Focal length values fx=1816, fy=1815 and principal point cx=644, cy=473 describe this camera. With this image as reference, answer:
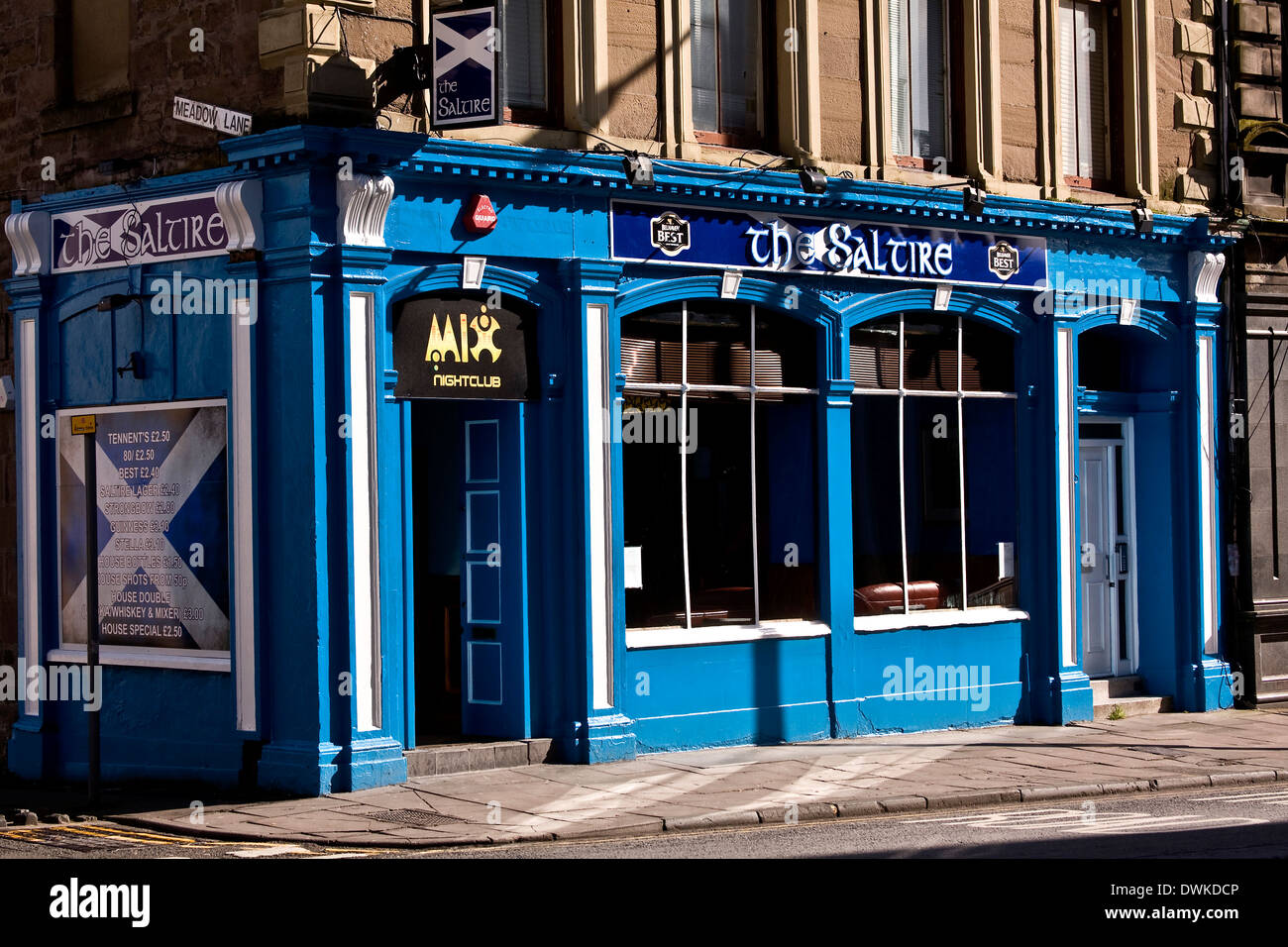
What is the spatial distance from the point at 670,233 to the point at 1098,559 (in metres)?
6.20

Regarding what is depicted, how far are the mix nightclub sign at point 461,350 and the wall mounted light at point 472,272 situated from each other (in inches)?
6.2

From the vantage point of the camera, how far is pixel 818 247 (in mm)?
15859

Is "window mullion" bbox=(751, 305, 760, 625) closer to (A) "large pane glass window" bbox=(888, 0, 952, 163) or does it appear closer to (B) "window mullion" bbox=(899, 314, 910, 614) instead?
(B) "window mullion" bbox=(899, 314, 910, 614)

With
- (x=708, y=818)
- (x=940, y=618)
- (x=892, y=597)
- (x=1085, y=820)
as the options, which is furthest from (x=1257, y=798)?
(x=892, y=597)

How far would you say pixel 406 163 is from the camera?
527 inches

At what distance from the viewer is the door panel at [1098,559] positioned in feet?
59.6

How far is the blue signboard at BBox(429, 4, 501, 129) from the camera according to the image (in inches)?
518

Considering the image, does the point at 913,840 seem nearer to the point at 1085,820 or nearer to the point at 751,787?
the point at 1085,820

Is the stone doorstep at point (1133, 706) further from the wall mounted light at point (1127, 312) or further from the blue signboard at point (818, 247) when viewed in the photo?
the blue signboard at point (818, 247)

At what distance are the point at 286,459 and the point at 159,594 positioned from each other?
1.81 metres

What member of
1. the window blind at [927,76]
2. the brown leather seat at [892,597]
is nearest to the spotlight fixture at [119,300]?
the brown leather seat at [892,597]

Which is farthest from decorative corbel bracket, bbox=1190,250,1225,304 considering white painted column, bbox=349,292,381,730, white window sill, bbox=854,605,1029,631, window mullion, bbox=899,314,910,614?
white painted column, bbox=349,292,381,730

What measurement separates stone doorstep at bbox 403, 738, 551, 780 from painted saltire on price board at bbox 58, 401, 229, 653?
1.70 meters
